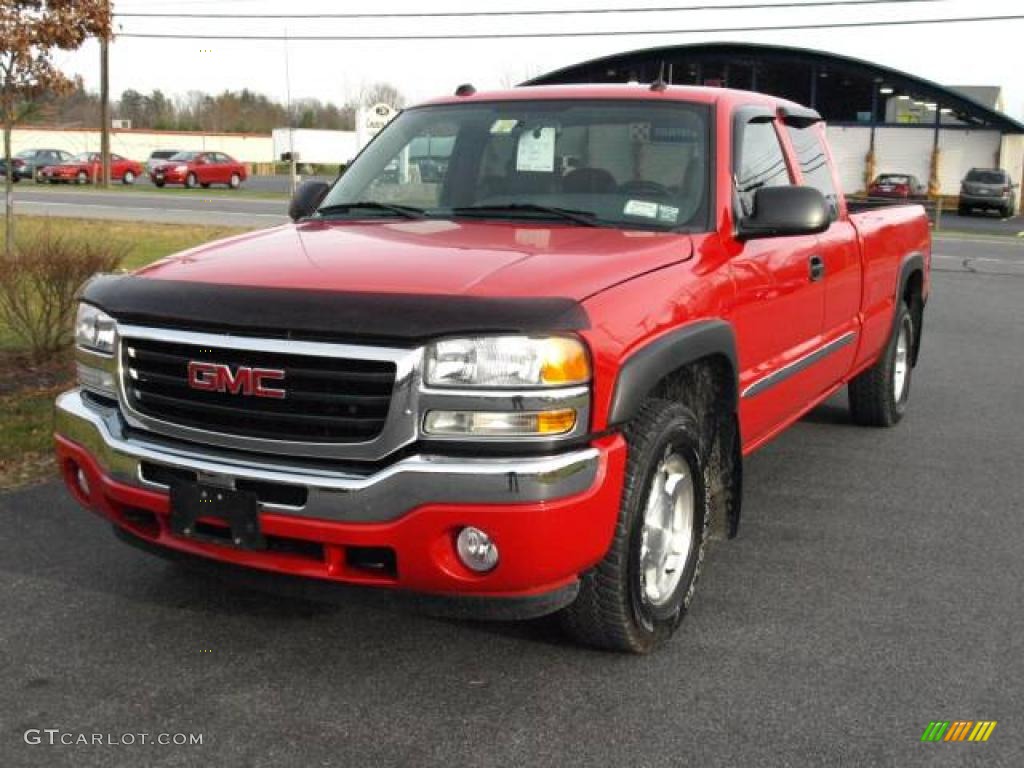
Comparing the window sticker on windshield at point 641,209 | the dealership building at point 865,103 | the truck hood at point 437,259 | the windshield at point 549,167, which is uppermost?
the dealership building at point 865,103

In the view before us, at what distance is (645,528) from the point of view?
3498 mm

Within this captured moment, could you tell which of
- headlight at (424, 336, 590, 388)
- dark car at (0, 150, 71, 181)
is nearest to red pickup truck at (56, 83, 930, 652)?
headlight at (424, 336, 590, 388)

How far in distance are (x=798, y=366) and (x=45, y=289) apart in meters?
5.25

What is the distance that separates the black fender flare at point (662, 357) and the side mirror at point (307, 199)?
2.05 metres

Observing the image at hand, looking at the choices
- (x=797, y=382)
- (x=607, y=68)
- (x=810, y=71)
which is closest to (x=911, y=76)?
(x=810, y=71)

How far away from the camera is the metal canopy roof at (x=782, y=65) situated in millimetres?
47562

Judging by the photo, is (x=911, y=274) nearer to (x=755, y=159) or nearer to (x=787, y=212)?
(x=755, y=159)

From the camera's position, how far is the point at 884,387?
22.4 feet

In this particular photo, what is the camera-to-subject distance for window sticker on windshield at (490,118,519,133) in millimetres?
4656

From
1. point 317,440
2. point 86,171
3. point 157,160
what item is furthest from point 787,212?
point 157,160

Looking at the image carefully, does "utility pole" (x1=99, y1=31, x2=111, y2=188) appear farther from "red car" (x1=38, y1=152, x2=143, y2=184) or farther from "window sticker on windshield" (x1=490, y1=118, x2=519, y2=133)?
"window sticker on windshield" (x1=490, y1=118, x2=519, y2=133)

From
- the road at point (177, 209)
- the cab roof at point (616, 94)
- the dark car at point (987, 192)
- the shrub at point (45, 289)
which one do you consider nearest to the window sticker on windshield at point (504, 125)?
the cab roof at point (616, 94)

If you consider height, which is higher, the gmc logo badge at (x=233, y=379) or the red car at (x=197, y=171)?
the red car at (x=197, y=171)

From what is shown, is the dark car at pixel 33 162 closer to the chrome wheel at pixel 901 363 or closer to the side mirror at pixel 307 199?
the chrome wheel at pixel 901 363
